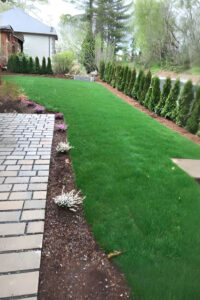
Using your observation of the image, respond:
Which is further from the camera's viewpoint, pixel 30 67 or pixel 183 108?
pixel 30 67

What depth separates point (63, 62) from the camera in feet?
52.1

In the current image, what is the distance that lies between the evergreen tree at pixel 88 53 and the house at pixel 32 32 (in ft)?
18.6

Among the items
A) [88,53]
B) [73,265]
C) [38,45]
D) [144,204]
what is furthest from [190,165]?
[38,45]

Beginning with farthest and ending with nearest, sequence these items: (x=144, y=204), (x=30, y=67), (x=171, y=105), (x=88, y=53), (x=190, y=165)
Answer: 1. (x=88, y=53)
2. (x=30, y=67)
3. (x=171, y=105)
4. (x=190, y=165)
5. (x=144, y=204)

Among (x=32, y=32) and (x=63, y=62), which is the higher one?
(x=32, y=32)

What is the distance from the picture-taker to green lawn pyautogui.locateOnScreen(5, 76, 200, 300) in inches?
61.2

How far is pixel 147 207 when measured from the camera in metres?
2.30

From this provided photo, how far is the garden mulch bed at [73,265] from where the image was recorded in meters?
1.43

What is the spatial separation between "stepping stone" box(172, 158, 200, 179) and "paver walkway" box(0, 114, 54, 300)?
2.05 metres

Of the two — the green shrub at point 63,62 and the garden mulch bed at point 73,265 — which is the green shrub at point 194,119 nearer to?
the garden mulch bed at point 73,265

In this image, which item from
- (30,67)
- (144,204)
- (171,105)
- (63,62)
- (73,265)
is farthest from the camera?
(63,62)

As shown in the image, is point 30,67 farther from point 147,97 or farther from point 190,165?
point 190,165

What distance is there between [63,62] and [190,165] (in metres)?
14.7

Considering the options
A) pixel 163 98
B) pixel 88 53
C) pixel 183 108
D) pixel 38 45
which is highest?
pixel 38 45
